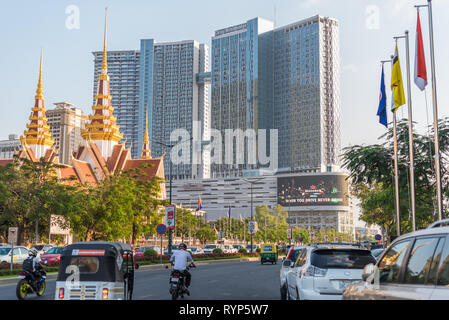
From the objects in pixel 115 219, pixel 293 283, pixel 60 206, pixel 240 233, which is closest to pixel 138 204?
pixel 115 219

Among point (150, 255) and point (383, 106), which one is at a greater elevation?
point (383, 106)

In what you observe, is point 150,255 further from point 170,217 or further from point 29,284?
point 29,284

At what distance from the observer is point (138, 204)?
56.6 m

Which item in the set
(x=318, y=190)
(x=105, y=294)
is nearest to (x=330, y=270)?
(x=105, y=294)

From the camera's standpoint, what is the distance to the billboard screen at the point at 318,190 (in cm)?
19212

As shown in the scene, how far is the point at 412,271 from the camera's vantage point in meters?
5.28

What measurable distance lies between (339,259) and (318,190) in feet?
611

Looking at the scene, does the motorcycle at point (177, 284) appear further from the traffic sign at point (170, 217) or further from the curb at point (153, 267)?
the traffic sign at point (170, 217)

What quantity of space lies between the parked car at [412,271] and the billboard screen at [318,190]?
7389 inches

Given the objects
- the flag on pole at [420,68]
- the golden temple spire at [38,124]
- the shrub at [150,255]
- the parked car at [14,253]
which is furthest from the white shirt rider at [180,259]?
the golden temple spire at [38,124]

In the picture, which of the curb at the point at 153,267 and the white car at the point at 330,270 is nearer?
the white car at the point at 330,270

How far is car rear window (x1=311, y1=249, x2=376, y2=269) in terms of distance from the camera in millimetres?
11039

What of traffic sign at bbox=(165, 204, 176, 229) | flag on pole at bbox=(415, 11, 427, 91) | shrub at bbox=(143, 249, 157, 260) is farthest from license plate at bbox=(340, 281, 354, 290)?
shrub at bbox=(143, 249, 157, 260)

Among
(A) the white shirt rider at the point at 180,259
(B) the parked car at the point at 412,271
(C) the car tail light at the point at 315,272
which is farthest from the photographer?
(A) the white shirt rider at the point at 180,259
